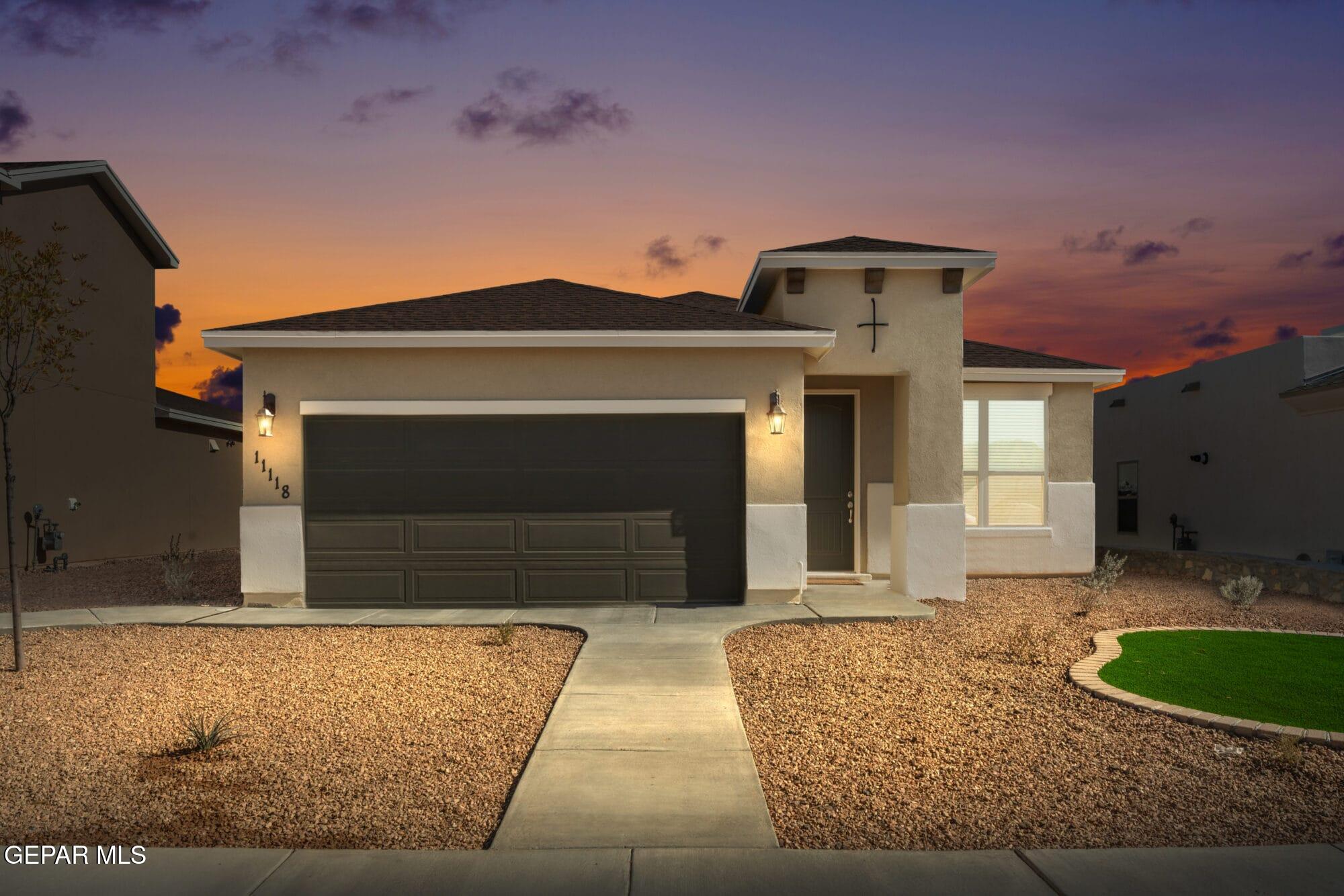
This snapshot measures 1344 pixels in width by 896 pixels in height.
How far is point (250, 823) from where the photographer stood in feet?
13.5

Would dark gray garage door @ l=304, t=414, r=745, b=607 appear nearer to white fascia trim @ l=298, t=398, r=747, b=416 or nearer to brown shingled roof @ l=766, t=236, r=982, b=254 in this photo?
white fascia trim @ l=298, t=398, r=747, b=416

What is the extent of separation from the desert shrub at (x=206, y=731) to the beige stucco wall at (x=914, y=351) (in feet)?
25.6

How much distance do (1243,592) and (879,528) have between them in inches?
182

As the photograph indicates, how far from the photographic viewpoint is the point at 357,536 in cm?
1037

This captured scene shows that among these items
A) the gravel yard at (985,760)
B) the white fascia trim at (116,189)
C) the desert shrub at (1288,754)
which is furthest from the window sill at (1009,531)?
the white fascia trim at (116,189)

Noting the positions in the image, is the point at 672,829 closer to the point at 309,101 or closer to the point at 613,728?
the point at 613,728

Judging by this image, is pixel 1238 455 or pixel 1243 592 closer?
pixel 1243 592

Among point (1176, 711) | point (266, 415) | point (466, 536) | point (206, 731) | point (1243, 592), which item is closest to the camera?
point (206, 731)

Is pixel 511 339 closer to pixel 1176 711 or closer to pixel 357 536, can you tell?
pixel 357 536

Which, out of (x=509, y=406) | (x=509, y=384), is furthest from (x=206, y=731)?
(x=509, y=384)

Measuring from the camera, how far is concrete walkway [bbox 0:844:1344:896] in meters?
3.38

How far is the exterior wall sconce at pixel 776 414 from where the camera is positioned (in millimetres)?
10078

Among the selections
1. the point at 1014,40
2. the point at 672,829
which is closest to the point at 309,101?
the point at 1014,40

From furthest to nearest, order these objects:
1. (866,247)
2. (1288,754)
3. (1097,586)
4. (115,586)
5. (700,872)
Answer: (115,586)
(866,247)
(1097,586)
(1288,754)
(700,872)
